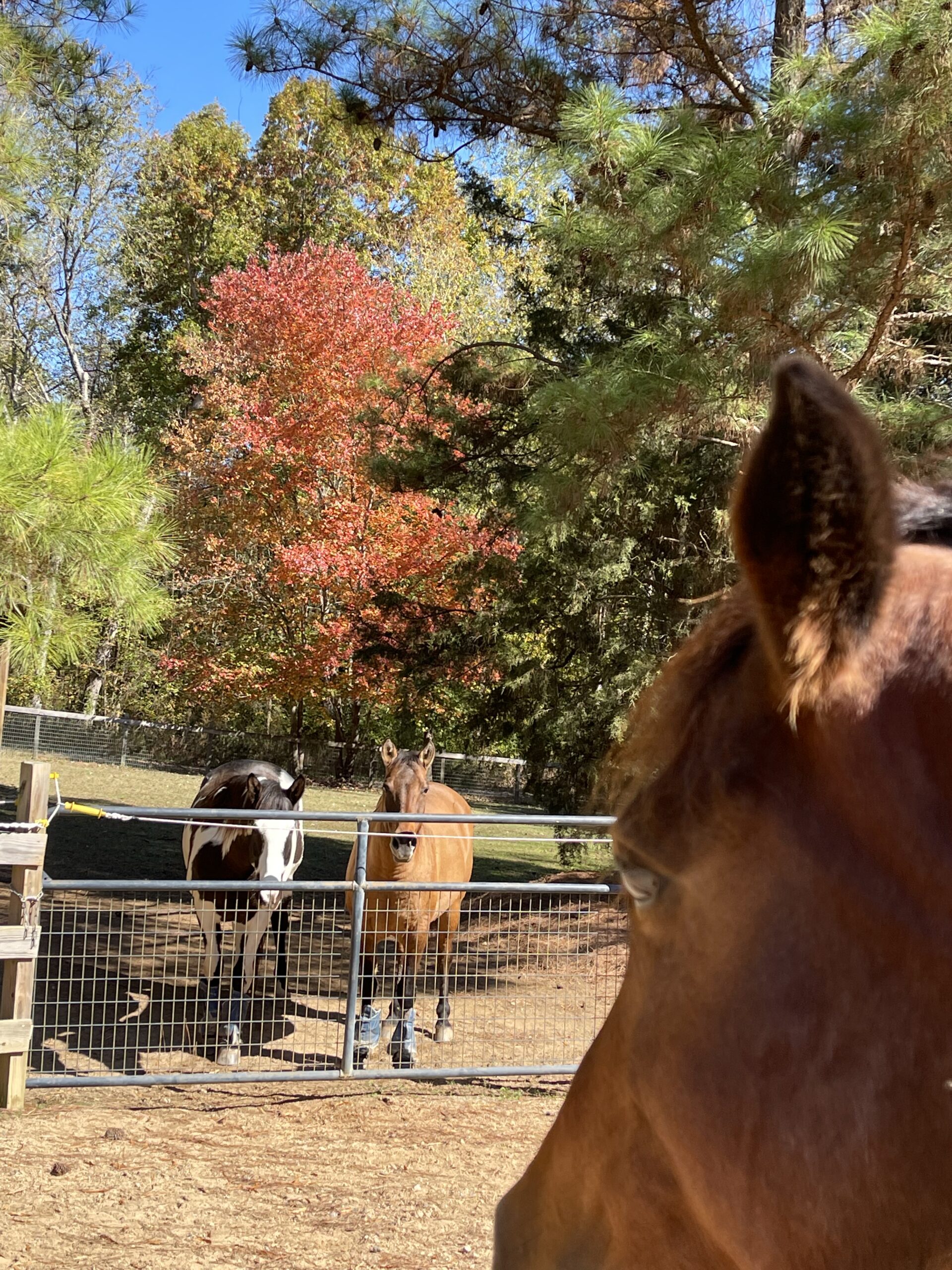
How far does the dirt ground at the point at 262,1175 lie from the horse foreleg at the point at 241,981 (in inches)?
8.9

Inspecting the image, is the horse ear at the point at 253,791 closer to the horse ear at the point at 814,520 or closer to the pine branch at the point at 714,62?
A: the pine branch at the point at 714,62

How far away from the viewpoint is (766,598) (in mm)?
724

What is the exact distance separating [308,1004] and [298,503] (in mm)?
10397

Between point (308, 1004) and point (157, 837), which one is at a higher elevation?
point (157, 837)

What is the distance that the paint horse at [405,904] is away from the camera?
5957 millimetres

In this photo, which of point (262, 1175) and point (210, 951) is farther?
point (210, 951)

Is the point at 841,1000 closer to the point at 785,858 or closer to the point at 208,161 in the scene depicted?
the point at 785,858

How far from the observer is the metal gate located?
546 centimetres

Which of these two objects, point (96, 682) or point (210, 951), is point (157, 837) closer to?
point (210, 951)

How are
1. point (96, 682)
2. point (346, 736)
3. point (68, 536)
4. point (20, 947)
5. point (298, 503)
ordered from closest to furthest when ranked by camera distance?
point (68, 536)
point (20, 947)
point (298, 503)
point (346, 736)
point (96, 682)

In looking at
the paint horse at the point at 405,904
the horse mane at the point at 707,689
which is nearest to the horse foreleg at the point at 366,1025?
the paint horse at the point at 405,904

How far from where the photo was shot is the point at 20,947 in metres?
5.04

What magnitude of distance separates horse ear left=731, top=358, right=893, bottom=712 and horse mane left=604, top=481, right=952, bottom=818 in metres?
0.06

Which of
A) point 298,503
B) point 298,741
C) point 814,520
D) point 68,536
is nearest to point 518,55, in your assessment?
point 68,536
